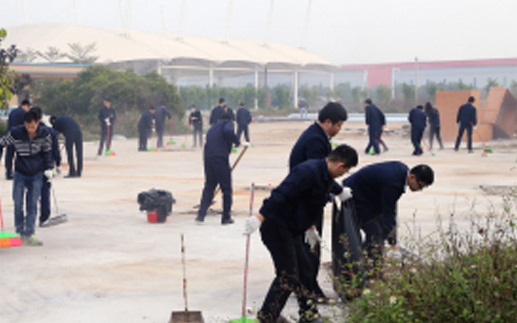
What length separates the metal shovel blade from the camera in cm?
503

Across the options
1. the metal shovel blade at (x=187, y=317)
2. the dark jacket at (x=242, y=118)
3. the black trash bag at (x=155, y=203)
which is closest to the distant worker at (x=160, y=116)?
the dark jacket at (x=242, y=118)

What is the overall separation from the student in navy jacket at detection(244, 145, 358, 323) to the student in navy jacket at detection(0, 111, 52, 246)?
14.3 ft

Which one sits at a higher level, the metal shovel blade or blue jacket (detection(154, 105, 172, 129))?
blue jacket (detection(154, 105, 172, 129))

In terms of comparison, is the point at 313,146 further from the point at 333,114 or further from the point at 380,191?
the point at 380,191

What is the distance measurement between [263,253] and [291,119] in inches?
1744

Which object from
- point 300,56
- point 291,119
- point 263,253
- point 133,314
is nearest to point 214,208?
point 263,253

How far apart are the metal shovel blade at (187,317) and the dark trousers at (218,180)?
4.15 meters

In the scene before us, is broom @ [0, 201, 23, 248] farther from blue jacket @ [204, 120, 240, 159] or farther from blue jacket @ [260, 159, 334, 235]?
blue jacket @ [260, 159, 334, 235]

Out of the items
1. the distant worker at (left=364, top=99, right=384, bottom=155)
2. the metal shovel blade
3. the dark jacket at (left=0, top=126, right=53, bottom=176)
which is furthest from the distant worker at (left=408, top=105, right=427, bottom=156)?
the metal shovel blade

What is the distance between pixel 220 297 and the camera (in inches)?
229

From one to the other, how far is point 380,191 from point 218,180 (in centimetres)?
389

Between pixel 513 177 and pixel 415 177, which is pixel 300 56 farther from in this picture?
pixel 415 177

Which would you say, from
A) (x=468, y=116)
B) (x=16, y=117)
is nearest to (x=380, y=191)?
(x=16, y=117)

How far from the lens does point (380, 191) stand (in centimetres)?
566
